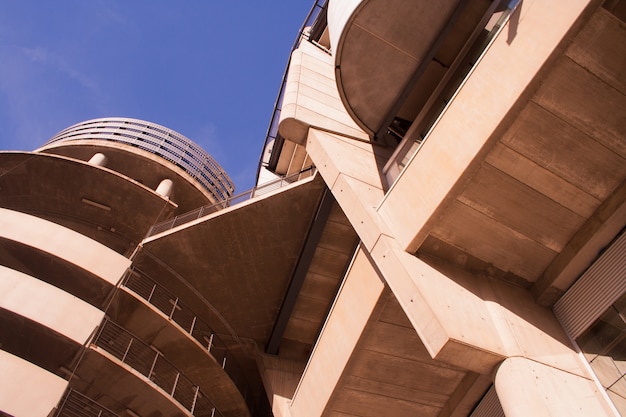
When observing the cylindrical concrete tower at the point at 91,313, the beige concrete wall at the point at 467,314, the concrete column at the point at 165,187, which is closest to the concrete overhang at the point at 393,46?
the beige concrete wall at the point at 467,314

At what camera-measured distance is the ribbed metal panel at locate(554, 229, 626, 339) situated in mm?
6453

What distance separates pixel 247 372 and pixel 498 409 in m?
9.93

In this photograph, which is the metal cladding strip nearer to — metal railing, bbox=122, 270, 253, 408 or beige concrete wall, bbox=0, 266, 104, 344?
metal railing, bbox=122, 270, 253, 408

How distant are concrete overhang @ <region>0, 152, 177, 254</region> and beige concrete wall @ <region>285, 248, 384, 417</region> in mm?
9861

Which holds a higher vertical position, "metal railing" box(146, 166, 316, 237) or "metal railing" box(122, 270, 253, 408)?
"metal railing" box(146, 166, 316, 237)

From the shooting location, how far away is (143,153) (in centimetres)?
2109

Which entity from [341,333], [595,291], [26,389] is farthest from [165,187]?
[595,291]

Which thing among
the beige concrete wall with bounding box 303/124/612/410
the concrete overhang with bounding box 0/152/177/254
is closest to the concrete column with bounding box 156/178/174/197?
the concrete overhang with bounding box 0/152/177/254

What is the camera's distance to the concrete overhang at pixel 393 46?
9.19 meters

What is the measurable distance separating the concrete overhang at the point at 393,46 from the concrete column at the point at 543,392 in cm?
661

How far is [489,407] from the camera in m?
8.03

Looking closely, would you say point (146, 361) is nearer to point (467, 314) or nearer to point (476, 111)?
point (467, 314)

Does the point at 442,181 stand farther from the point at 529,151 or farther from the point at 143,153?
the point at 143,153

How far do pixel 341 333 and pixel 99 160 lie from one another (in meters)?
15.2
